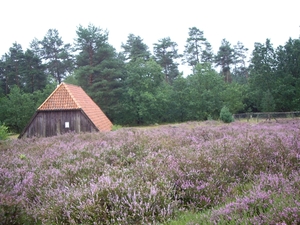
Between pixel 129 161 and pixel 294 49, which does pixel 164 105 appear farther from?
pixel 129 161

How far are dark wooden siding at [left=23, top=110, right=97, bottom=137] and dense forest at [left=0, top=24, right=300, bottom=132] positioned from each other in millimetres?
15621

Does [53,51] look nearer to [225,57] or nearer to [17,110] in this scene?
[17,110]

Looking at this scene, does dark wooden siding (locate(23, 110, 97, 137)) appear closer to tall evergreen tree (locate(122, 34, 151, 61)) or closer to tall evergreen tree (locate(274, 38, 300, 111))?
tall evergreen tree (locate(122, 34, 151, 61))

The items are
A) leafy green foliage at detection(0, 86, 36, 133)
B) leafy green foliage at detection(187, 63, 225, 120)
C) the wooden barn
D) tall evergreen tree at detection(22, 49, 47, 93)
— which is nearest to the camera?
the wooden barn

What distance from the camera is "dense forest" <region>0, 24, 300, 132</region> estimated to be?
121 ft

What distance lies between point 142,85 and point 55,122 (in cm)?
2073

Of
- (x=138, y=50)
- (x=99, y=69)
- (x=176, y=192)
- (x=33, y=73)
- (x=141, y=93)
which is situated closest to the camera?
(x=176, y=192)

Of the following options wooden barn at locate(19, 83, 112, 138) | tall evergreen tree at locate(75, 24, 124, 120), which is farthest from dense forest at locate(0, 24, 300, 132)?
wooden barn at locate(19, 83, 112, 138)

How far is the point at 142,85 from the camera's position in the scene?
1512 inches

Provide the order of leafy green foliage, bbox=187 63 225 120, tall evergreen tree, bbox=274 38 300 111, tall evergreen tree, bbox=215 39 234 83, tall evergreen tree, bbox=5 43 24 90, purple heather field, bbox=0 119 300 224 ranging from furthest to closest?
tall evergreen tree, bbox=215 39 234 83 < tall evergreen tree, bbox=5 43 24 90 < leafy green foliage, bbox=187 63 225 120 < tall evergreen tree, bbox=274 38 300 111 < purple heather field, bbox=0 119 300 224

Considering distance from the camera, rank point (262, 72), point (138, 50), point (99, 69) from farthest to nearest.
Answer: point (138, 50)
point (262, 72)
point (99, 69)

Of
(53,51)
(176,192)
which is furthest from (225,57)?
(176,192)

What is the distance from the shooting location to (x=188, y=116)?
1574 inches

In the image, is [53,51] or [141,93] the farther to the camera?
[53,51]
